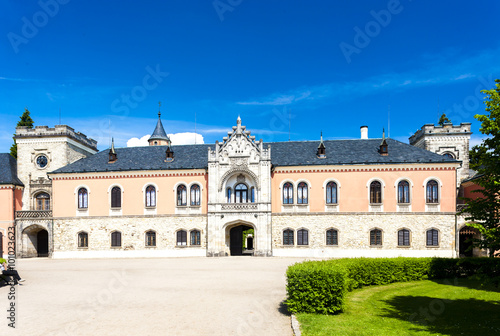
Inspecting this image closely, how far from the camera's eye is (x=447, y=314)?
15.2 metres

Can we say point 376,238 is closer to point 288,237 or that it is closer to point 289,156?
point 288,237

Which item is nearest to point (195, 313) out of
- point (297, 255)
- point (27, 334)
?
point (27, 334)

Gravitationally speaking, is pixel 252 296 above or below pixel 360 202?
below

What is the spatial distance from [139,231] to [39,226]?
12287 mm

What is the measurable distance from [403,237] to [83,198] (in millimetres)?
36620

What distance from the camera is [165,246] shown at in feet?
133

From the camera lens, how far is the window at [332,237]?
38875mm

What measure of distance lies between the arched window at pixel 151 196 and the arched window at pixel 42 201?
46.7 feet

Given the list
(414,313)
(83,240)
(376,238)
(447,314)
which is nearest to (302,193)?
(376,238)

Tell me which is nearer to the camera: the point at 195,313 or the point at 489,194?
the point at 489,194

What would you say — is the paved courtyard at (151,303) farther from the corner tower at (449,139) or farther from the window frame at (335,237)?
the corner tower at (449,139)

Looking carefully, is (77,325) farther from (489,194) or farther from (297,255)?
(297,255)

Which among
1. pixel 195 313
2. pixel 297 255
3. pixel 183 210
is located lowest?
pixel 297 255

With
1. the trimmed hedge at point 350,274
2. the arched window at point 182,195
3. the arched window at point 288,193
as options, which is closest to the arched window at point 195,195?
the arched window at point 182,195
